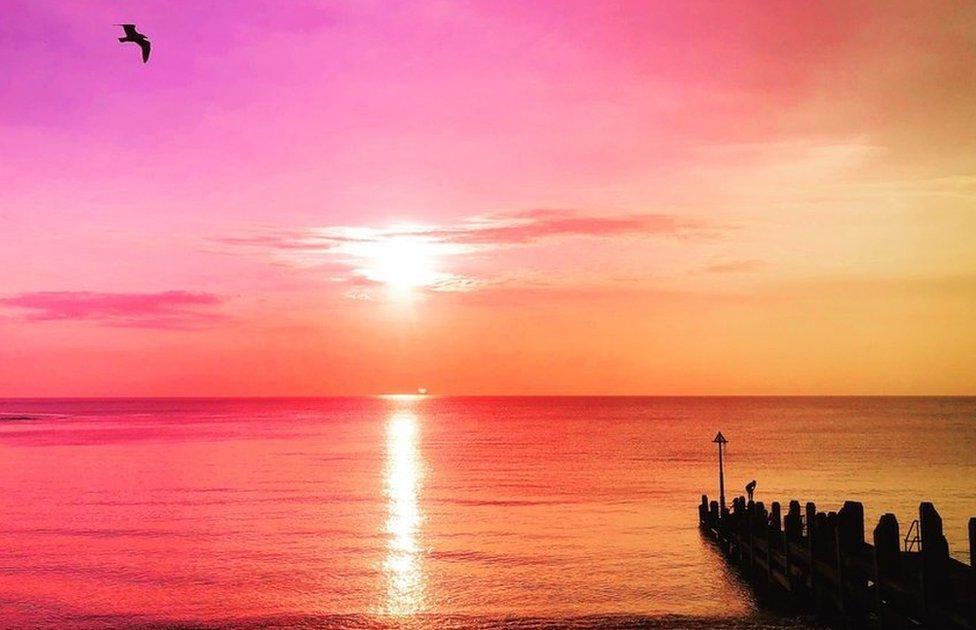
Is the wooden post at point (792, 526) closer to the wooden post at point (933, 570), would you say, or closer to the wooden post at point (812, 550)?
the wooden post at point (812, 550)

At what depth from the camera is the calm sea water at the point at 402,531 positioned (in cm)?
2775

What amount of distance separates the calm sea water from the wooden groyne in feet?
4.71

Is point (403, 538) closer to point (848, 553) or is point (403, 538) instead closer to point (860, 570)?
point (848, 553)

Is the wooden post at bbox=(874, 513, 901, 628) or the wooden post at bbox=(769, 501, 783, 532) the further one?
the wooden post at bbox=(769, 501, 783, 532)

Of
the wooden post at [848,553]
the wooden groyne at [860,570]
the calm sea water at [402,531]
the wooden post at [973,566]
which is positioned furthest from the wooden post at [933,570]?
the calm sea water at [402,531]

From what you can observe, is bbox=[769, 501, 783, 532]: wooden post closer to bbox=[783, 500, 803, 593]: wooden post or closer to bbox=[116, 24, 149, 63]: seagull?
bbox=[783, 500, 803, 593]: wooden post

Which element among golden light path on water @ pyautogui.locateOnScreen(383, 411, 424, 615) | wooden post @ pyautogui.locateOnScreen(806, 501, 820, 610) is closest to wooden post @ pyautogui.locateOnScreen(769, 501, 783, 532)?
wooden post @ pyautogui.locateOnScreen(806, 501, 820, 610)

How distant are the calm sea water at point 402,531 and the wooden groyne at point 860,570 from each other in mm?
1436

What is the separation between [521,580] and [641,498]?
24469 millimetres

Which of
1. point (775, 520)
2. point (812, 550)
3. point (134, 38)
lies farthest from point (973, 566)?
point (134, 38)

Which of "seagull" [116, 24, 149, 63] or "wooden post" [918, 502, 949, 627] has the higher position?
"seagull" [116, 24, 149, 63]

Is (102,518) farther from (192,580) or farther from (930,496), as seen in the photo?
(930,496)

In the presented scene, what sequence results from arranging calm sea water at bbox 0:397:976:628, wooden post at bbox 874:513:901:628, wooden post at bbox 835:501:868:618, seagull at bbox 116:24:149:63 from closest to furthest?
seagull at bbox 116:24:149:63, wooden post at bbox 874:513:901:628, wooden post at bbox 835:501:868:618, calm sea water at bbox 0:397:976:628

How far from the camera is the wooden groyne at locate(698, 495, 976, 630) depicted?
1716 cm
